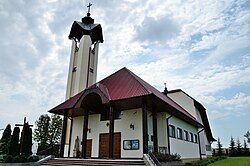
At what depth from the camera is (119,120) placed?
1588 centimetres

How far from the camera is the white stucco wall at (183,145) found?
18.2 meters

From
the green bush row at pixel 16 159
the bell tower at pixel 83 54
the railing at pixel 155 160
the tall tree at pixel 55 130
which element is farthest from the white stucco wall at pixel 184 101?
the tall tree at pixel 55 130

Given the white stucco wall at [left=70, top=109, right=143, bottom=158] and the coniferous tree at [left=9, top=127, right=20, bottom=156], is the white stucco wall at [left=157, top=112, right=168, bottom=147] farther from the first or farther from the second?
the coniferous tree at [left=9, top=127, right=20, bottom=156]

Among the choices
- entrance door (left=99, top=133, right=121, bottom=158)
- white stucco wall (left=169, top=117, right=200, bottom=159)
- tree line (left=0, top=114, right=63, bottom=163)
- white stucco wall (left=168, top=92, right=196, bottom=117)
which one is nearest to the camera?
tree line (left=0, top=114, right=63, bottom=163)

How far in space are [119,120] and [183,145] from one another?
7.39m

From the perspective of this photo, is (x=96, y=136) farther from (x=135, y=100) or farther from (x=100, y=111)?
(x=135, y=100)

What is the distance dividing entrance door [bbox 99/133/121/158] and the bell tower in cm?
790

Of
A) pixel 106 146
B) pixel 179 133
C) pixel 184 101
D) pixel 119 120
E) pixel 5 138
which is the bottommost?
→ pixel 106 146

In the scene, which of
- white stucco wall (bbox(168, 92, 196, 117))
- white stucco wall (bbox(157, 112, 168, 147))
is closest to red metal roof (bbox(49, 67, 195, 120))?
white stucco wall (bbox(157, 112, 168, 147))

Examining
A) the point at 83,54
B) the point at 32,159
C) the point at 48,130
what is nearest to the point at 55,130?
the point at 48,130

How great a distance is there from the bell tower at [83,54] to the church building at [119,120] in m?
0.10

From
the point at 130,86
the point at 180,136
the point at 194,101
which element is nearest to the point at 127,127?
the point at 130,86

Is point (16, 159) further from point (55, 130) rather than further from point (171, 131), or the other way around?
point (55, 130)

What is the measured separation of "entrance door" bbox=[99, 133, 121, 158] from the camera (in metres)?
15.2
